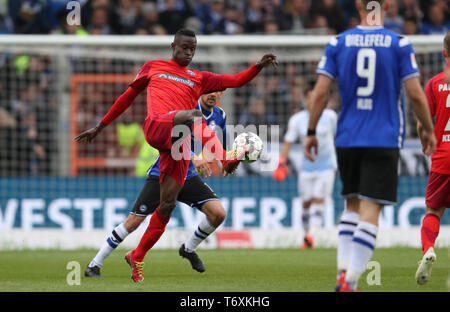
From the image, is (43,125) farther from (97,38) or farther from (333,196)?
(333,196)

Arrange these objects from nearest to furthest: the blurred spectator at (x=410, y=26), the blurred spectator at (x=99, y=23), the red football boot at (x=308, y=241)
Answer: the red football boot at (x=308, y=241) → the blurred spectator at (x=410, y=26) → the blurred spectator at (x=99, y=23)

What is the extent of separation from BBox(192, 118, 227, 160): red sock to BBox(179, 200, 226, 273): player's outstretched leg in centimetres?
79

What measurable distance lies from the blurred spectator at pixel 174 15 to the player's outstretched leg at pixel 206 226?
360 inches

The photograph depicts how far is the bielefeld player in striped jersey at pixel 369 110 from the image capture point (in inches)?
247

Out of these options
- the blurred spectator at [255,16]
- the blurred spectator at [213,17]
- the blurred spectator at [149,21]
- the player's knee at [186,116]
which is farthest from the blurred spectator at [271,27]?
the player's knee at [186,116]

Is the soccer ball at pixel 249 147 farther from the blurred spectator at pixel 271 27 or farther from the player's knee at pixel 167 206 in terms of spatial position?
the blurred spectator at pixel 271 27

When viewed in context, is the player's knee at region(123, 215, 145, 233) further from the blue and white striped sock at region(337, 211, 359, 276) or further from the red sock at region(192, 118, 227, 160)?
the blue and white striped sock at region(337, 211, 359, 276)

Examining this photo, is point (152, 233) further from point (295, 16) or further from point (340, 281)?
point (295, 16)

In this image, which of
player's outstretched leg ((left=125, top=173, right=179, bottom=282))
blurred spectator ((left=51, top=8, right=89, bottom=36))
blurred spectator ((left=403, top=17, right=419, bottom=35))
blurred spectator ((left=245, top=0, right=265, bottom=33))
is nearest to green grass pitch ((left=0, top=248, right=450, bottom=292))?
player's outstretched leg ((left=125, top=173, right=179, bottom=282))

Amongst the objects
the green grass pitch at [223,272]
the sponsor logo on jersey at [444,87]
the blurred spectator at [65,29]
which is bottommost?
the green grass pitch at [223,272]

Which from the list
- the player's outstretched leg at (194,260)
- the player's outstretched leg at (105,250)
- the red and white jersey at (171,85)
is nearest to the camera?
the red and white jersey at (171,85)

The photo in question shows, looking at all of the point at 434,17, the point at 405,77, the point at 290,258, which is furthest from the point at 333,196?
the point at 405,77

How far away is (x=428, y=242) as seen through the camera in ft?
25.9

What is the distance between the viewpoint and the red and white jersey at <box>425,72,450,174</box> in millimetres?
7984
